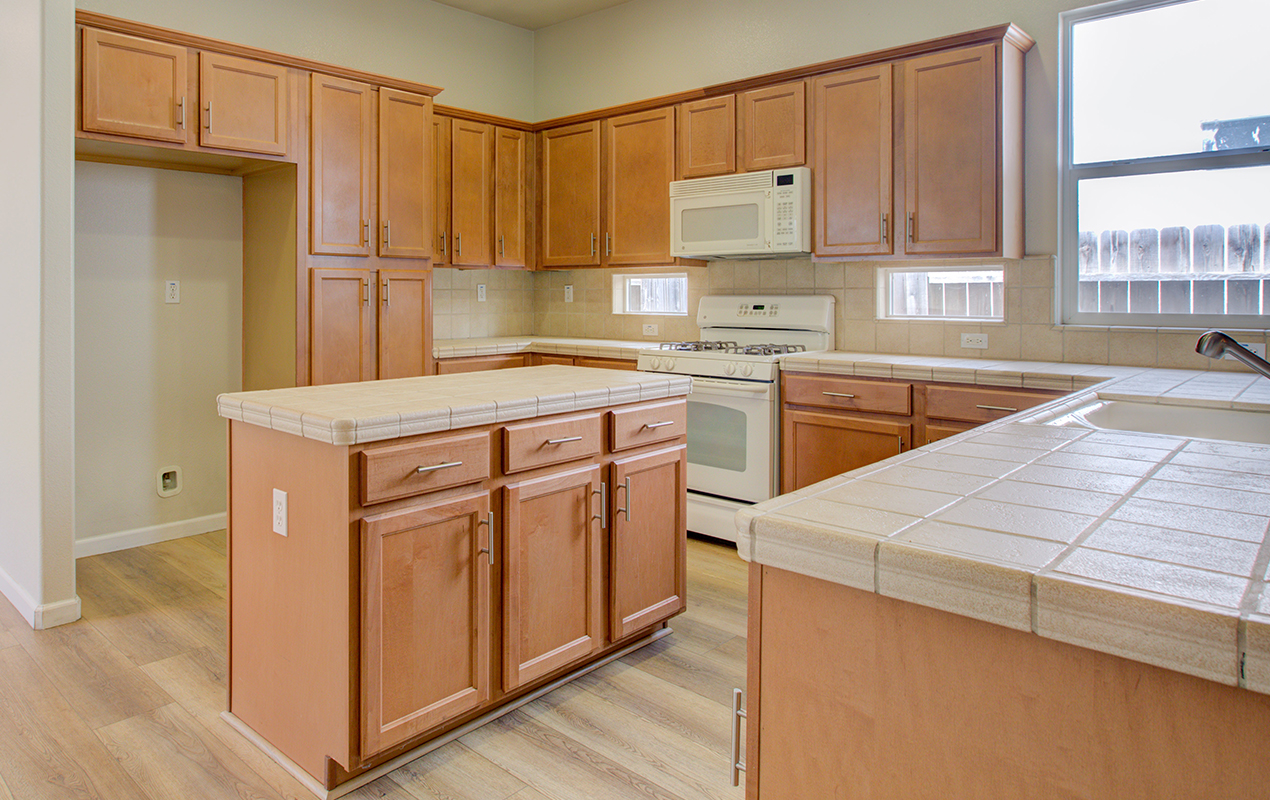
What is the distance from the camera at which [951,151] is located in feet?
11.2

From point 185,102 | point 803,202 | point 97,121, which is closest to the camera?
point 97,121

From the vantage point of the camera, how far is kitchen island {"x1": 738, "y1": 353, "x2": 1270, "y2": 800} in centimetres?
68

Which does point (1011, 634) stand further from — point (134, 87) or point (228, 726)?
point (134, 87)

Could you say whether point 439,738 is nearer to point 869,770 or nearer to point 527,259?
point 869,770

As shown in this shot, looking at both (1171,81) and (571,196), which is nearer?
(1171,81)

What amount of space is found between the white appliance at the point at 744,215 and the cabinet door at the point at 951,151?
1.63ft

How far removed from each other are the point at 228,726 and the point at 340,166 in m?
2.62

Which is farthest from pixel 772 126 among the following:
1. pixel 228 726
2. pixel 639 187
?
pixel 228 726

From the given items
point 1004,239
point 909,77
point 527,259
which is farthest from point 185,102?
point 1004,239

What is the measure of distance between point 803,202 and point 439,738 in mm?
2815

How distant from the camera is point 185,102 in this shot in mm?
3381

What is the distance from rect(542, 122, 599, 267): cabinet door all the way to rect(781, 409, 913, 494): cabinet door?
180 cm

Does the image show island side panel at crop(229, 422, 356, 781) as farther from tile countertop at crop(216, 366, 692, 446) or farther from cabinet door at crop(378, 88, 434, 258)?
cabinet door at crop(378, 88, 434, 258)

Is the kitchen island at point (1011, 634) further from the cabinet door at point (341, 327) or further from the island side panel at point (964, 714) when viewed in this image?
the cabinet door at point (341, 327)
